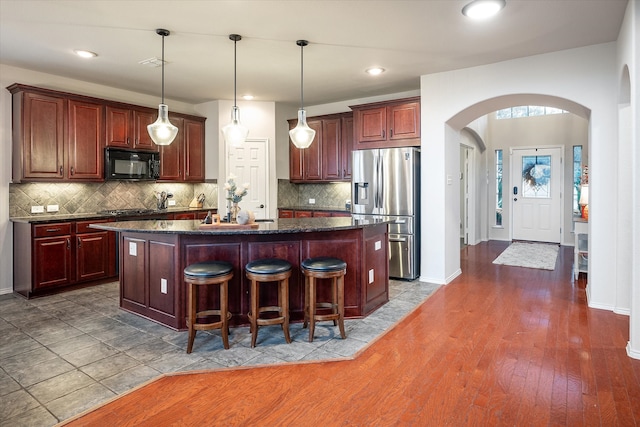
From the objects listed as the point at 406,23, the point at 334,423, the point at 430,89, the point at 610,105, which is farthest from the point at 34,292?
the point at 610,105

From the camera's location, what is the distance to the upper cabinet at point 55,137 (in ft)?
14.4

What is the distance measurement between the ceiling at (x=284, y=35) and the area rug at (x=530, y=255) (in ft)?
11.3

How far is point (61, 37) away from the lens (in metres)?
3.63

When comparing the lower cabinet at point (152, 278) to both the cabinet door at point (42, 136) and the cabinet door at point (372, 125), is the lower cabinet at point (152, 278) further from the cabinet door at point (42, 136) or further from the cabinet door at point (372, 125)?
the cabinet door at point (372, 125)

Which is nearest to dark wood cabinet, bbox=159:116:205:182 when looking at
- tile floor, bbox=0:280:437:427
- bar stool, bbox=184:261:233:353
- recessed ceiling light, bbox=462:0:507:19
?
tile floor, bbox=0:280:437:427

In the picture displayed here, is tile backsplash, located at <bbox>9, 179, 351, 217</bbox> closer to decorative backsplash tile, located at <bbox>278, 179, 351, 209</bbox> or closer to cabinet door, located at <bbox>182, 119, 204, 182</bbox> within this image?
decorative backsplash tile, located at <bbox>278, 179, 351, 209</bbox>

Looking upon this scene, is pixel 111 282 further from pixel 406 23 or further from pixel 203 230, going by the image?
pixel 406 23

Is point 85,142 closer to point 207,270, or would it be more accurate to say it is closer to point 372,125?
point 207,270

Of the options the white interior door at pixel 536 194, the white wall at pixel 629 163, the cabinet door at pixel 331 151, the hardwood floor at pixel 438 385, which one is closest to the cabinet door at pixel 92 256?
the hardwood floor at pixel 438 385

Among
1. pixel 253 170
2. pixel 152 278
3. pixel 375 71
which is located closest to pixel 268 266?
pixel 152 278

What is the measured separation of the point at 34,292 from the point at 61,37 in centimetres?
283

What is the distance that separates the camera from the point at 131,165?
541 centimetres

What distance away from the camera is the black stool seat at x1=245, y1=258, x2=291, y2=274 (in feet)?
9.71

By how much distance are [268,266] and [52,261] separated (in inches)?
123
